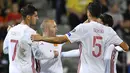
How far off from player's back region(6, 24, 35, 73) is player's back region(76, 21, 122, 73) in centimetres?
103

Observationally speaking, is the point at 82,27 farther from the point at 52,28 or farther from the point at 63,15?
the point at 63,15

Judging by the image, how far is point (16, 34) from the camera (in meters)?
9.06

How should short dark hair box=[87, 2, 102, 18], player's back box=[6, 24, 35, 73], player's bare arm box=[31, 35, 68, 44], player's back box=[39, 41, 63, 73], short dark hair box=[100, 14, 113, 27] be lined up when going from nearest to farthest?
player's bare arm box=[31, 35, 68, 44] < short dark hair box=[87, 2, 102, 18] < short dark hair box=[100, 14, 113, 27] < player's back box=[6, 24, 35, 73] < player's back box=[39, 41, 63, 73]

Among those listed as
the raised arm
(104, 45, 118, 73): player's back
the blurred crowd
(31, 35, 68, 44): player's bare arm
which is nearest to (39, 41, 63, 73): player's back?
the raised arm

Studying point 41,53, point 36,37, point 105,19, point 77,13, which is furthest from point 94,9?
point 77,13

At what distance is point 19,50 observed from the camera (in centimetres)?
904

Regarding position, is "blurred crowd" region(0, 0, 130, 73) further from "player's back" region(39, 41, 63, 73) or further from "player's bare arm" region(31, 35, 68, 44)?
"player's bare arm" region(31, 35, 68, 44)

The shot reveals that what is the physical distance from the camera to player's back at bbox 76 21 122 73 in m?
8.48

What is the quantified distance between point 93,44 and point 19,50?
4.52 feet

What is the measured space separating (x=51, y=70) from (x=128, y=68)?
4652 mm

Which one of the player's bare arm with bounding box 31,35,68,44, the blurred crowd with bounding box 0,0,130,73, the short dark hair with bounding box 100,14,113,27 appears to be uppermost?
the blurred crowd with bounding box 0,0,130,73

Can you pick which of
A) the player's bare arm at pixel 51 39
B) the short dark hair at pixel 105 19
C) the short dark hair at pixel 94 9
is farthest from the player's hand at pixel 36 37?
the short dark hair at pixel 105 19

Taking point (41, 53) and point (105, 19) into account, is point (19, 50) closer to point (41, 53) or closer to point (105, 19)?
point (41, 53)

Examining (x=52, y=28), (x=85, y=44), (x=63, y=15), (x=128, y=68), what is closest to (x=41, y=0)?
(x=63, y=15)
